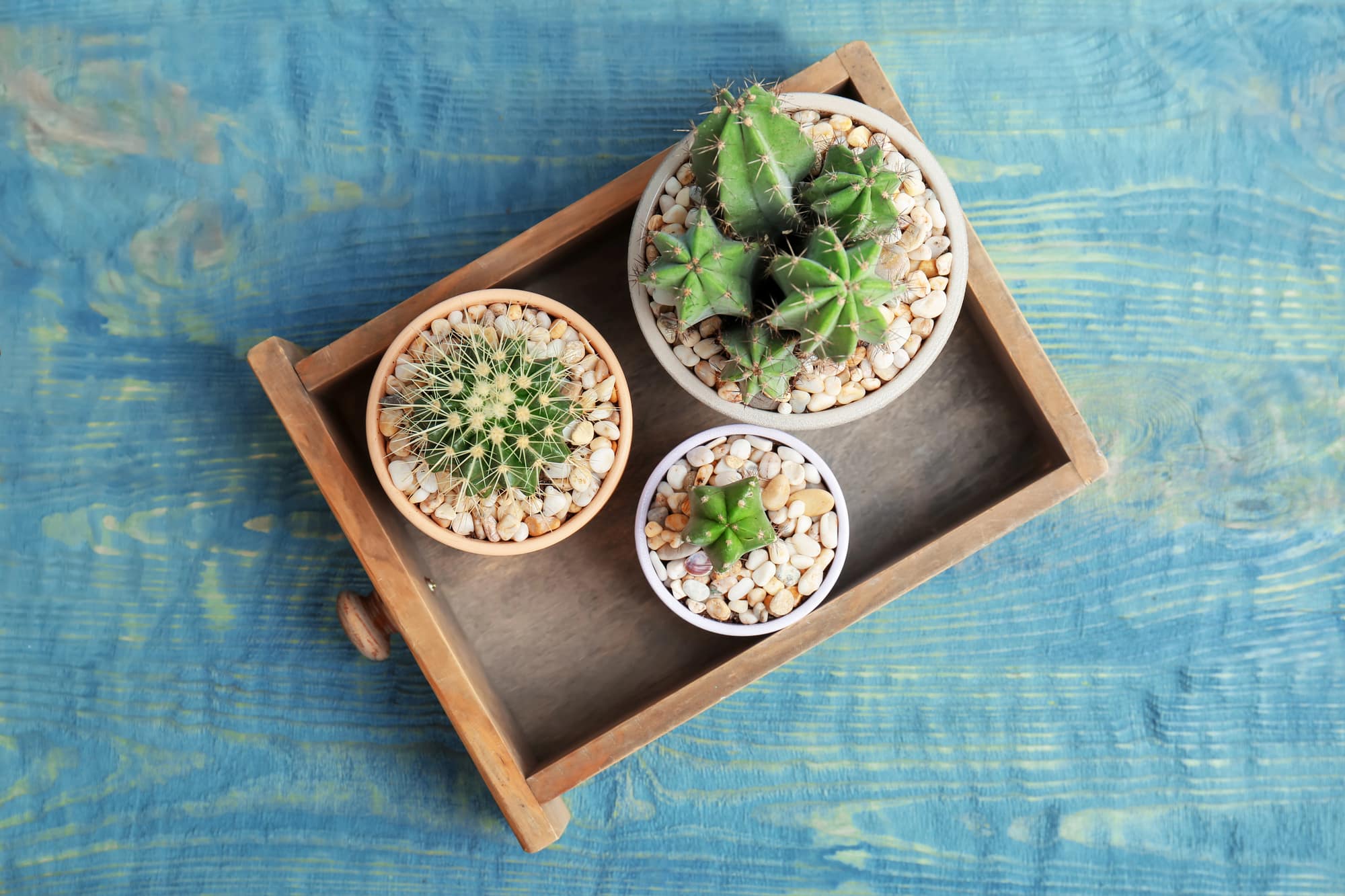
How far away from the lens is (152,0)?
1.49m

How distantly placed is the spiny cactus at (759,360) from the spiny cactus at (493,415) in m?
0.21

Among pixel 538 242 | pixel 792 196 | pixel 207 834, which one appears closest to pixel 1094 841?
pixel 792 196

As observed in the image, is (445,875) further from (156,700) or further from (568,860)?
A: (156,700)

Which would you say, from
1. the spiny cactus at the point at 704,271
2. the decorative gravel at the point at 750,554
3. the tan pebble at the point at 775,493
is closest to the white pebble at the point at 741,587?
the decorative gravel at the point at 750,554

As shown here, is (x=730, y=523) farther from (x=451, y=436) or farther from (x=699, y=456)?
(x=451, y=436)

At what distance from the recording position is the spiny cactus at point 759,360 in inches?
40.4

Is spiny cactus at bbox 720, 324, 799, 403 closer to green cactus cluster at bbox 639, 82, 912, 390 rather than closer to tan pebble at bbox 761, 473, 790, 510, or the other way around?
green cactus cluster at bbox 639, 82, 912, 390

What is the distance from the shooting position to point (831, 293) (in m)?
0.89

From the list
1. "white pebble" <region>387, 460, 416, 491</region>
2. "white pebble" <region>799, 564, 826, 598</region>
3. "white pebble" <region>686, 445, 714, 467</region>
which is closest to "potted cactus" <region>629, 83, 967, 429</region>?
"white pebble" <region>686, 445, 714, 467</region>

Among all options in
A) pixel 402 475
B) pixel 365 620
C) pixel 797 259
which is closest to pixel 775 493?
pixel 797 259

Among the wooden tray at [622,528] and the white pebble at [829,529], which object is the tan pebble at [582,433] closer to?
the wooden tray at [622,528]

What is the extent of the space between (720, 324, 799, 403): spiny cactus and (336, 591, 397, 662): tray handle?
65 cm

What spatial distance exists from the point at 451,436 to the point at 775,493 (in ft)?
1.44

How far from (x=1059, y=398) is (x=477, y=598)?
0.89 metres
